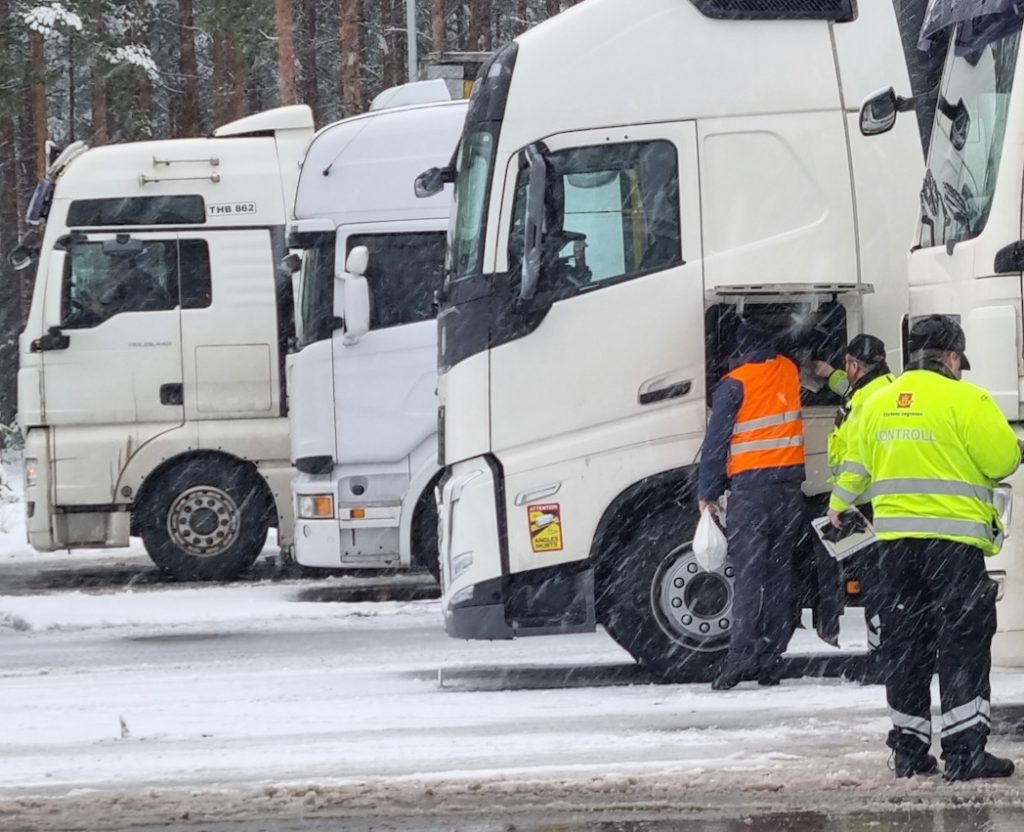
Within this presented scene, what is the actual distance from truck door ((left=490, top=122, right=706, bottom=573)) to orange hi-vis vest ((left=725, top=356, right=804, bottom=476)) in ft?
0.96

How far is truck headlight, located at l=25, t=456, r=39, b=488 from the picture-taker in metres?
14.1

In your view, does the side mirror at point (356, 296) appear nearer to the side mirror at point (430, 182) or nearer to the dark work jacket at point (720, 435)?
the side mirror at point (430, 182)

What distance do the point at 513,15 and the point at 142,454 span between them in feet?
97.2

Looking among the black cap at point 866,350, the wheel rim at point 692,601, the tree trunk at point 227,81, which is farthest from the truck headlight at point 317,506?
the tree trunk at point 227,81

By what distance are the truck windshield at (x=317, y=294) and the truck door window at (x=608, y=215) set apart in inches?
149

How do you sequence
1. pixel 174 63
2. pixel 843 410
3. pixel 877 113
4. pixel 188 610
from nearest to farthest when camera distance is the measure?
pixel 877 113, pixel 843 410, pixel 188 610, pixel 174 63

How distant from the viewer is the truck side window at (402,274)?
480 inches

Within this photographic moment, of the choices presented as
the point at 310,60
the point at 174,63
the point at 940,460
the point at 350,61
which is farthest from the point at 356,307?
the point at 174,63

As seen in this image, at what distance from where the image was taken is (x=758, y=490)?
336 inches

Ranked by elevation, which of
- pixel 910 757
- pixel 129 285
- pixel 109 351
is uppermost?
pixel 129 285

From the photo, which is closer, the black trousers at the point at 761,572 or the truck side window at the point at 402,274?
the black trousers at the point at 761,572

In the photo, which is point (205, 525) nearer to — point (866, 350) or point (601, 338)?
point (601, 338)

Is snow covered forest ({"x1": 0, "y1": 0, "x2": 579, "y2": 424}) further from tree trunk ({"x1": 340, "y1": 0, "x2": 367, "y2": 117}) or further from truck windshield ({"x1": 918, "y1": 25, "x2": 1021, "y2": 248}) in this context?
truck windshield ({"x1": 918, "y1": 25, "x2": 1021, "y2": 248})

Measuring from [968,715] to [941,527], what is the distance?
2.08 ft
